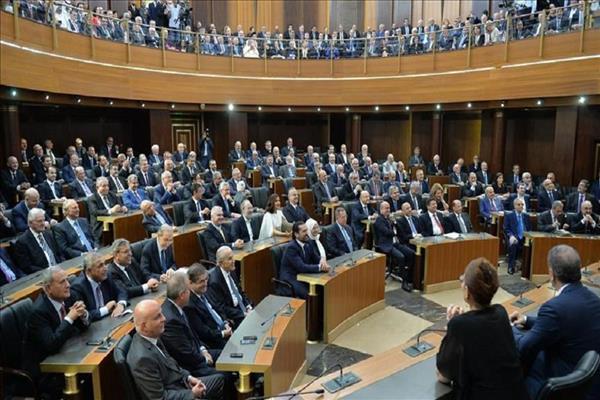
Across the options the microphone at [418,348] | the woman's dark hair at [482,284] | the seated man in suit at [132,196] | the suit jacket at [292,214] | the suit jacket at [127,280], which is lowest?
the microphone at [418,348]

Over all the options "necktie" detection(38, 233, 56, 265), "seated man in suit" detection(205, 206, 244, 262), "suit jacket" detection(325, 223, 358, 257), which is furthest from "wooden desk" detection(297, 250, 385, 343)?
"necktie" detection(38, 233, 56, 265)

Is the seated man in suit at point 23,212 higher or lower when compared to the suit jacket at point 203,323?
higher

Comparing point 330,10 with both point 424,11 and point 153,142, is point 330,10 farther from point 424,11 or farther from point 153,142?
point 153,142

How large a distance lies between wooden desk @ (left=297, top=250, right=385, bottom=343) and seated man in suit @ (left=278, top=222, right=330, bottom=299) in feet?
0.30

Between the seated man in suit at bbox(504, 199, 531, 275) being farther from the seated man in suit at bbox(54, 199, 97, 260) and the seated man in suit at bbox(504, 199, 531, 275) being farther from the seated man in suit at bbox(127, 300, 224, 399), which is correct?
the seated man in suit at bbox(54, 199, 97, 260)

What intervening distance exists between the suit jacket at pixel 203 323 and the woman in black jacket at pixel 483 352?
7.18ft

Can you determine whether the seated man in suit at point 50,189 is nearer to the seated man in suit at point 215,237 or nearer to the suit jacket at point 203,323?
the seated man in suit at point 215,237

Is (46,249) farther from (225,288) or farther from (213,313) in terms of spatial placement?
(213,313)

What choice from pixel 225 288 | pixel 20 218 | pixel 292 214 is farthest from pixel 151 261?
pixel 292 214

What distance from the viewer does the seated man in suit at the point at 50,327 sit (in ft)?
10.9

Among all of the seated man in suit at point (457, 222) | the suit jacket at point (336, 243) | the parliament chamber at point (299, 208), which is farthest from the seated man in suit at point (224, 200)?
the seated man in suit at point (457, 222)

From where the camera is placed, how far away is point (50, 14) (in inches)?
378

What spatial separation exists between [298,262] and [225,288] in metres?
1.11

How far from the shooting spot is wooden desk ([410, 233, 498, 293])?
23.4ft
